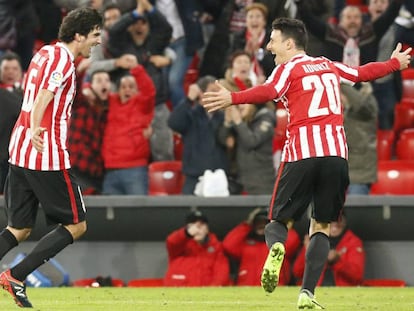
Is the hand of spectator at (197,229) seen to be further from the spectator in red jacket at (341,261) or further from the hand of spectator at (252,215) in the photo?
the spectator in red jacket at (341,261)

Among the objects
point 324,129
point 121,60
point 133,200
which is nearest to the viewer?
point 324,129

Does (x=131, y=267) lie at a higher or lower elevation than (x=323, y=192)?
lower

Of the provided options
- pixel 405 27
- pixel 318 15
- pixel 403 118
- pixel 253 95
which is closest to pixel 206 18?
pixel 318 15

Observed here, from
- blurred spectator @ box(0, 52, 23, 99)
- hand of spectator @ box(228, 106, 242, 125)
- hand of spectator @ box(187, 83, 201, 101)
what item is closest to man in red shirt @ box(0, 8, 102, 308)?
hand of spectator @ box(228, 106, 242, 125)

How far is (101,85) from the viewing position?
1277 centimetres

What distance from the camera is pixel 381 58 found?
14.2 metres

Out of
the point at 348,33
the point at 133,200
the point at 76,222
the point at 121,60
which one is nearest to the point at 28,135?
the point at 76,222

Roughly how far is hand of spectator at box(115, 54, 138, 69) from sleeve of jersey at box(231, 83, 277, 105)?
5.35 meters

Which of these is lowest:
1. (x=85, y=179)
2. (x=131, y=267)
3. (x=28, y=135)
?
(x=131, y=267)

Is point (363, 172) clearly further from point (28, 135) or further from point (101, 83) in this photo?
point (28, 135)

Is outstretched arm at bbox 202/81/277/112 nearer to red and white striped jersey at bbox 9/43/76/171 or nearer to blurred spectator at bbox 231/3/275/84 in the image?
red and white striped jersey at bbox 9/43/76/171

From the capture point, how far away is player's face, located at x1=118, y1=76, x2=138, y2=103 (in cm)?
1284

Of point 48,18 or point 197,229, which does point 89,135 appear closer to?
point 197,229

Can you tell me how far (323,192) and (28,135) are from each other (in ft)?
6.56
